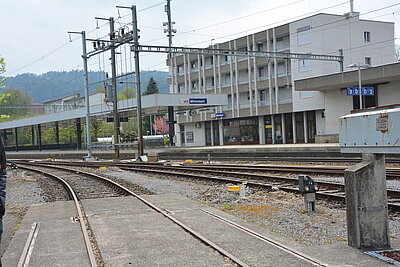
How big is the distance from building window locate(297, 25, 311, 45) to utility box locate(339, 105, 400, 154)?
43639mm

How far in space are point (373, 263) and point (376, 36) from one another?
50.0 metres

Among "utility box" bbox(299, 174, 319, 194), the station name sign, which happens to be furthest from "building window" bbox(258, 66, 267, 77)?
"utility box" bbox(299, 174, 319, 194)

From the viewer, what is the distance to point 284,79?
5197 cm

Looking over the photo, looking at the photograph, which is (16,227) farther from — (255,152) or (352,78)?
(352,78)

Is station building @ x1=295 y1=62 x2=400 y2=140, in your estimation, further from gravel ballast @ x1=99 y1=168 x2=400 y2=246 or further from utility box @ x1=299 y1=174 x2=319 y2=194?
utility box @ x1=299 y1=174 x2=319 y2=194

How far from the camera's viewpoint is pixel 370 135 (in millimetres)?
6301

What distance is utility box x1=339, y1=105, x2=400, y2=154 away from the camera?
19.4 feet

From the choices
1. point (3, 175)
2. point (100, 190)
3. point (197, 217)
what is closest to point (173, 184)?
point (100, 190)

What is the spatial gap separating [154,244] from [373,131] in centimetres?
356

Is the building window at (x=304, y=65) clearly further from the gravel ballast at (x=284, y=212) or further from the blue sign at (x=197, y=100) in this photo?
the gravel ballast at (x=284, y=212)

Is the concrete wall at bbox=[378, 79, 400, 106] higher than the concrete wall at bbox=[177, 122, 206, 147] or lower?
higher

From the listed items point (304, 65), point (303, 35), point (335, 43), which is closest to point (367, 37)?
point (335, 43)

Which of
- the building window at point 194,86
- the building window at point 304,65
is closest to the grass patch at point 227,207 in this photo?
the building window at point 304,65

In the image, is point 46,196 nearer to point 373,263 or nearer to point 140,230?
point 140,230
